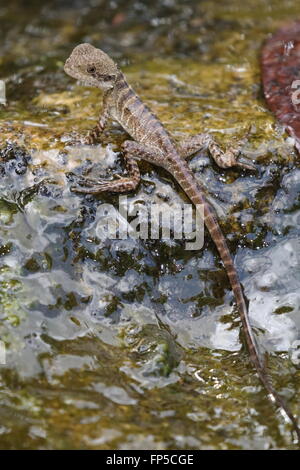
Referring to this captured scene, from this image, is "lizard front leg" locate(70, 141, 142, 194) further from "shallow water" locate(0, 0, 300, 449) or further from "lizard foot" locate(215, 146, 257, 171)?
"lizard foot" locate(215, 146, 257, 171)

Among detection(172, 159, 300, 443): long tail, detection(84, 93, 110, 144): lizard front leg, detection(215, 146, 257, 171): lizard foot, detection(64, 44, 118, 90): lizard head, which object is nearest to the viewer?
detection(172, 159, 300, 443): long tail

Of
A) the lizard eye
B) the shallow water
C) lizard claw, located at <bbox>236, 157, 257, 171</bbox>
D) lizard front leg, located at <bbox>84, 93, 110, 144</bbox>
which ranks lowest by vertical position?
the shallow water

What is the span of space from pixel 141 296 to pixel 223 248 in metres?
0.86

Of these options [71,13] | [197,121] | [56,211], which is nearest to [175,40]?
[71,13]

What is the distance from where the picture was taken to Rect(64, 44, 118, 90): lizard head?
604 centimetres

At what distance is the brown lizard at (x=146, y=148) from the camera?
5.14 metres

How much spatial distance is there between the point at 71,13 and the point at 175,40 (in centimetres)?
248

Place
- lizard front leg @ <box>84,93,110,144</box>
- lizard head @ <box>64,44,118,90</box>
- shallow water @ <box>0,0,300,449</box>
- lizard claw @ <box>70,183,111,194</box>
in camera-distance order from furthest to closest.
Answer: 1. lizard head @ <box>64,44,118,90</box>
2. lizard front leg @ <box>84,93,110,144</box>
3. lizard claw @ <box>70,183,111,194</box>
4. shallow water @ <box>0,0,300,449</box>

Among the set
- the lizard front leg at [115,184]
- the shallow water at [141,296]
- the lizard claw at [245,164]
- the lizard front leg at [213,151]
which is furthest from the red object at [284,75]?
the lizard front leg at [115,184]

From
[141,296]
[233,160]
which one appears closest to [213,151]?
[233,160]

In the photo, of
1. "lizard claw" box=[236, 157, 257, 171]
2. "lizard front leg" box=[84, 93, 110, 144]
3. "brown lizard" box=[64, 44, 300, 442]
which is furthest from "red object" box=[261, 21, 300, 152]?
"lizard front leg" box=[84, 93, 110, 144]

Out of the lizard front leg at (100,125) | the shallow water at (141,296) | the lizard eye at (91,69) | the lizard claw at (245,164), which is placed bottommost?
the shallow water at (141,296)

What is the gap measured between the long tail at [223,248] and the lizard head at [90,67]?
4.65 ft

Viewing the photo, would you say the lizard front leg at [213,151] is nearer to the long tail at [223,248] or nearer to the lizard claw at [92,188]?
the long tail at [223,248]
